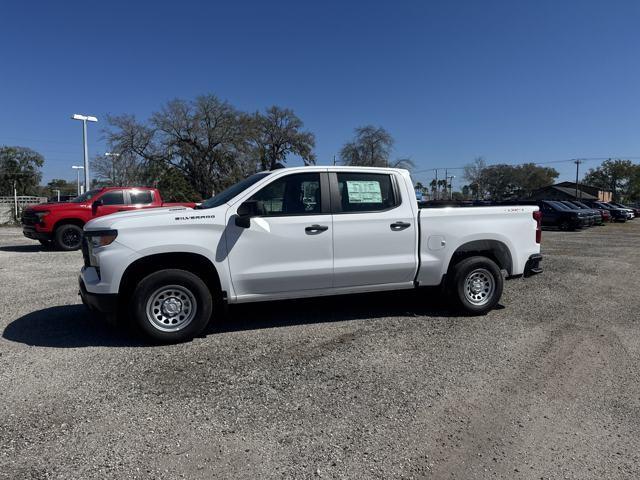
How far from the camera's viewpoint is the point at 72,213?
13273 millimetres

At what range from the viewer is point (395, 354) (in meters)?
4.73

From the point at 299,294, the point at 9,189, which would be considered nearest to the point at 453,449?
the point at 299,294

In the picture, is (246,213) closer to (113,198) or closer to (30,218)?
(113,198)

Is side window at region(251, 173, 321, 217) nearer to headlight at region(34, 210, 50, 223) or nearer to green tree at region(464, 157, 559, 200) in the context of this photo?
headlight at region(34, 210, 50, 223)

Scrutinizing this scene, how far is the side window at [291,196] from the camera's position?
5.24m

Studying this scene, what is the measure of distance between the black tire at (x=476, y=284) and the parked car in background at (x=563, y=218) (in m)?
21.1

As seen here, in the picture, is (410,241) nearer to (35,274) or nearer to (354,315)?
(354,315)

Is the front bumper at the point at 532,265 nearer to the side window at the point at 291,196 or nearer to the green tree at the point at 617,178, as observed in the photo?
the side window at the point at 291,196

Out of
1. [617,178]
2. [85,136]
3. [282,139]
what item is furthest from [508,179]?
[85,136]

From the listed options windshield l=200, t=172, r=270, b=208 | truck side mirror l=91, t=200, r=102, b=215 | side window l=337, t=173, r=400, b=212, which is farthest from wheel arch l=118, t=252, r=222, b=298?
truck side mirror l=91, t=200, r=102, b=215

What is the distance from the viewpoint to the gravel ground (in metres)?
2.92

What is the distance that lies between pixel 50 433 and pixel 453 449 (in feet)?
8.95

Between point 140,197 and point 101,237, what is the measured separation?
32.5 feet

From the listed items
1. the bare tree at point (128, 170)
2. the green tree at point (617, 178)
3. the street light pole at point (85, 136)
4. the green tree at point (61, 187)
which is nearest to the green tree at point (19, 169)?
the green tree at point (61, 187)
